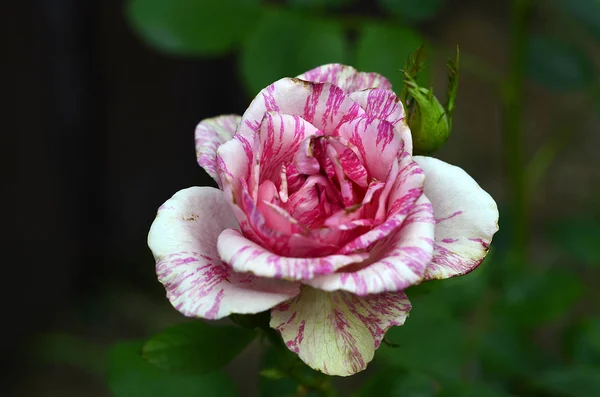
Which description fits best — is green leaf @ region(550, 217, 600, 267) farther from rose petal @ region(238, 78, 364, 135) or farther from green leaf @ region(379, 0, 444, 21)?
rose petal @ region(238, 78, 364, 135)

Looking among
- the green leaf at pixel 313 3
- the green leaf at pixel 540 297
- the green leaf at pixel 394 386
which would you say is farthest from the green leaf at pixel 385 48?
the green leaf at pixel 540 297

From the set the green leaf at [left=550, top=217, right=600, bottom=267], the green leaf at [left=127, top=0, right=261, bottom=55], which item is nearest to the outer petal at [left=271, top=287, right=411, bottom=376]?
the green leaf at [left=127, top=0, right=261, bottom=55]

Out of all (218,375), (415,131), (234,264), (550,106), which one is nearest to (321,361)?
(234,264)

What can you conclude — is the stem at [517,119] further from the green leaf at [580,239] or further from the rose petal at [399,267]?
the rose petal at [399,267]

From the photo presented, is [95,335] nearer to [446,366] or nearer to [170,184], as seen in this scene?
[170,184]

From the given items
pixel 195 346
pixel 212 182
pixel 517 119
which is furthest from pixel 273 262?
pixel 212 182

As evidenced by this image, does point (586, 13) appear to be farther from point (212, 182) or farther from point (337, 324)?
point (212, 182)
